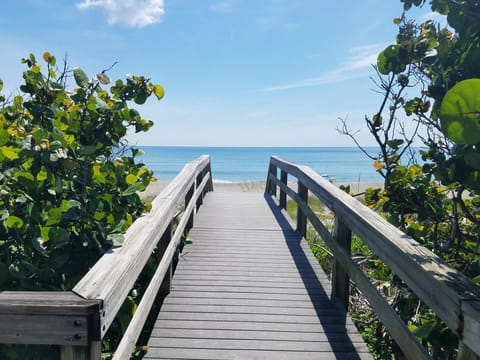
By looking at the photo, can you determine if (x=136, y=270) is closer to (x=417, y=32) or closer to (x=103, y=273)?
(x=103, y=273)

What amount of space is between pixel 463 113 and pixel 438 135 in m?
0.93

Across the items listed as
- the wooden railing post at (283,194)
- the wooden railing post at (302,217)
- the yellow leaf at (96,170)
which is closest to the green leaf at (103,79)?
the yellow leaf at (96,170)

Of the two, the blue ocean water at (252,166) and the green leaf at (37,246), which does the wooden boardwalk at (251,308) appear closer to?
the green leaf at (37,246)

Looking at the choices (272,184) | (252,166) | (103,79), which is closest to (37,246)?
(103,79)

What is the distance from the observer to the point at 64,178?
1.73 meters

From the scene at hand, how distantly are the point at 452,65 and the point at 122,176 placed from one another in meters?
1.56

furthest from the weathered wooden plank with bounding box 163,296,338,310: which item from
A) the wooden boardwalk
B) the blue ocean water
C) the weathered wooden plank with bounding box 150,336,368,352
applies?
the blue ocean water

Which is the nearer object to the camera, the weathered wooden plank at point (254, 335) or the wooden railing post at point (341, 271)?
the weathered wooden plank at point (254, 335)

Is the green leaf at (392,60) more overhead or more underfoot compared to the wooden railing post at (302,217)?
more overhead

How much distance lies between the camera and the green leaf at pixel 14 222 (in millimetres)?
1513

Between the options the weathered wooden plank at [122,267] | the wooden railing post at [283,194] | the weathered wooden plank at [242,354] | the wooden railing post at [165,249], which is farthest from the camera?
the wooden railing post at [283,194]

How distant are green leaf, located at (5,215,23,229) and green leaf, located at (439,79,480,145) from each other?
4.89 feet

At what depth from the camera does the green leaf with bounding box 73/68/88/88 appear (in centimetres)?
197

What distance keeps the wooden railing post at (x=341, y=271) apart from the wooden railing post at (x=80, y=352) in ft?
6.43
